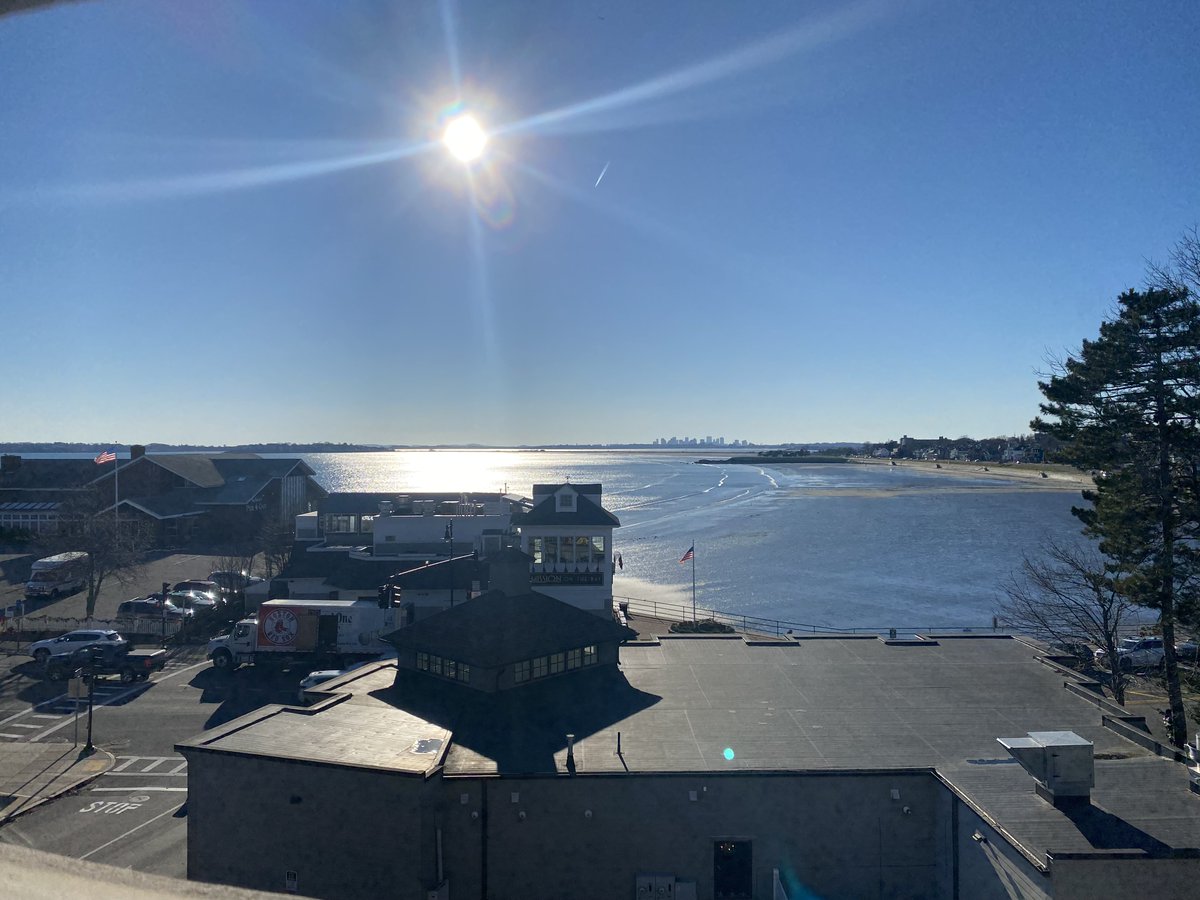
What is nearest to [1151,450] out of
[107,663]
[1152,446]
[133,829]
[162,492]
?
[1152,446]

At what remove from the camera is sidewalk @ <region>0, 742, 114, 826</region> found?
714 inches

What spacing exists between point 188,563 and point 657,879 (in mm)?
51538

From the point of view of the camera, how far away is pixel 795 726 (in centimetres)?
1582

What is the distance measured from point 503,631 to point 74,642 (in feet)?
70.6

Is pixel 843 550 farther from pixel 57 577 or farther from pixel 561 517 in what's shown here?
pixel 57 577

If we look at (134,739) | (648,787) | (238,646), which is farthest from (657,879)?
(238,646)

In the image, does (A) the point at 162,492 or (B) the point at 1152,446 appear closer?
(B) the point at 1152,446

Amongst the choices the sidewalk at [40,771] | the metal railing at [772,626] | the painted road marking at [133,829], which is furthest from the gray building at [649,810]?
the metal railing at [772,626]

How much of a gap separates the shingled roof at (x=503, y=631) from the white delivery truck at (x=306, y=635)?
11.4 metres

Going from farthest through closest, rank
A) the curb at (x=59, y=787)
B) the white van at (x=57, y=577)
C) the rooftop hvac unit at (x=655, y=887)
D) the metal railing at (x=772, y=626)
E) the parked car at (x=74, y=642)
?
the white van at (x=57, y=577)
the metal railing at (x=772, y=626)
the parked car at (x=74, y=642)
the curb at (x=59, y=787)
the rooftop hvac unit at (x=655, y=887)

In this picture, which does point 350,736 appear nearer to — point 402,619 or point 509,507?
point 402,619

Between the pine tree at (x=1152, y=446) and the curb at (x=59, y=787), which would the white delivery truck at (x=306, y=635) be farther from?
the pine tree at (x=1152, y=446)

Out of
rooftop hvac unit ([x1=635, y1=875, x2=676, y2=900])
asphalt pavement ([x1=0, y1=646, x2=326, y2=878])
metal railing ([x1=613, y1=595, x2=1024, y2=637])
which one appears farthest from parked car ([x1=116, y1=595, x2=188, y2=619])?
rooftop hvac unit ([x1=635, y1=875, x2=676, y2=900])

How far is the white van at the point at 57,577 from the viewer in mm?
42375
